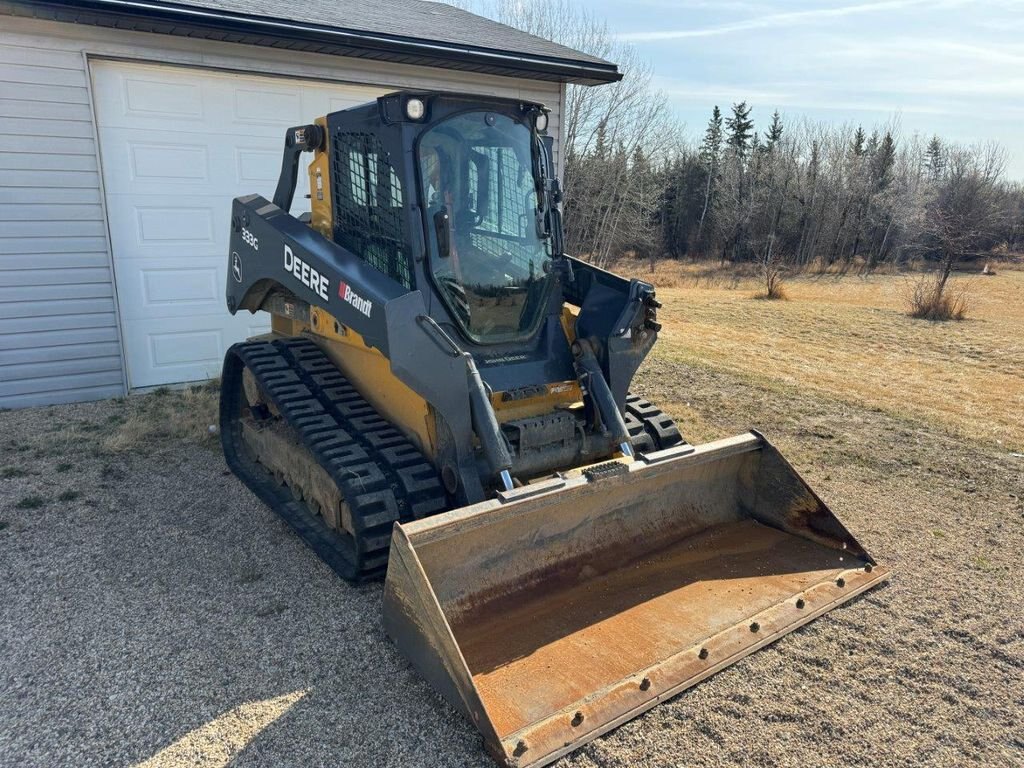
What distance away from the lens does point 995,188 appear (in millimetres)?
39594

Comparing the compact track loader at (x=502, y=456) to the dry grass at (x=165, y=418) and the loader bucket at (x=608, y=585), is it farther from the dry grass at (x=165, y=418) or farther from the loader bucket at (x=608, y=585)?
the dry grass at (x=165, y=418)

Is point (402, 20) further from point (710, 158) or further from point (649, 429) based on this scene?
point (710, 158)

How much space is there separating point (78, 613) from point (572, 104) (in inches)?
940

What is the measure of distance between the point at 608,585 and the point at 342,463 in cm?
150

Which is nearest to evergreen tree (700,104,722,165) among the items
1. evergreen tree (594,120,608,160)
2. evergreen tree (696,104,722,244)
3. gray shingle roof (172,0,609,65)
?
evergreen tree (696,104,722,244)

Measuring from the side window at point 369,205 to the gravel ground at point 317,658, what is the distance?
1775 mm

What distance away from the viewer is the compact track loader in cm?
312

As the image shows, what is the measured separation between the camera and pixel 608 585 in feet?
12.0

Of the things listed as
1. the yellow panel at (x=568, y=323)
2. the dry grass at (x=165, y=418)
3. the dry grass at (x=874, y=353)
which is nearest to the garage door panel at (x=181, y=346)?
the dry grass at (x=165, y=418)

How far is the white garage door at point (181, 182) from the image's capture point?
Answer: 705 cm

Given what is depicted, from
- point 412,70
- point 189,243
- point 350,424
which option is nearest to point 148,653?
point 350,424

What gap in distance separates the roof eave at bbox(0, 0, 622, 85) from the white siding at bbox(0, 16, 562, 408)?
0.23m

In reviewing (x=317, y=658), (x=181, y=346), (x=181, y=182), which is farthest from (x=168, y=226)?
(x=317, y=658)

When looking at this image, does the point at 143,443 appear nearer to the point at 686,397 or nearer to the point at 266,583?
the point at 266,583
